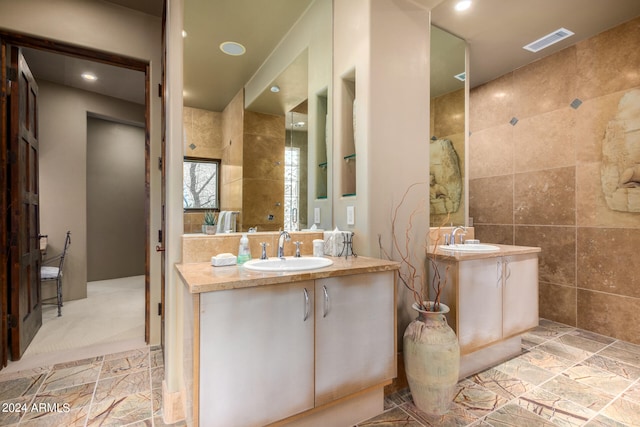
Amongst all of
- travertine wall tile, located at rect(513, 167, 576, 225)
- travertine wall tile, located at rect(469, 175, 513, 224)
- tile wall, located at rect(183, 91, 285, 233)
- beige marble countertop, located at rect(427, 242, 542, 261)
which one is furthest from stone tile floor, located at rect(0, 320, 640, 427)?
travertine wall tile, located at rect(469, 175, 513, 224)

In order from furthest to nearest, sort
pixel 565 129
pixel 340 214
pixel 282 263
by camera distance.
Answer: pixel 565 129
pixel 340 214
pixel 282 263

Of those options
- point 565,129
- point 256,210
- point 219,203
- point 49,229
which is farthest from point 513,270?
point 49,229

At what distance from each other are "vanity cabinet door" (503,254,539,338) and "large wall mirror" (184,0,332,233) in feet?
4.86

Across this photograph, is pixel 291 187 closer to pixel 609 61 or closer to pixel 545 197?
pixel 545 197

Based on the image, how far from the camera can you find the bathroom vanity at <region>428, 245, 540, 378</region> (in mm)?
2086

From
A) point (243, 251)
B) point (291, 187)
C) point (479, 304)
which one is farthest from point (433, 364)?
point (291, 187)

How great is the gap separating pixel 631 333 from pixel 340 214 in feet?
9.38

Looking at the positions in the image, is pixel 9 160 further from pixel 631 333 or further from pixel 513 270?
pixel 631 333

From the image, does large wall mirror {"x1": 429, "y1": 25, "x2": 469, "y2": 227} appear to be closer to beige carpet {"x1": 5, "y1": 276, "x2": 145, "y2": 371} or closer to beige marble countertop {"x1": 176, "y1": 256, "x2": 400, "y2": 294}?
beige marble countertop {"x1": 176, "y1": 256, "x2": 400, "y2": 294}

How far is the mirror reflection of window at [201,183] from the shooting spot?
1.83 metres

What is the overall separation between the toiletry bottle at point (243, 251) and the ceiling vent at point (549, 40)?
3.31 metres

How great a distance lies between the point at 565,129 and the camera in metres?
3.11

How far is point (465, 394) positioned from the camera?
1.99 m

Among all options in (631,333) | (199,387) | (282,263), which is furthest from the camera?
(631,333)
